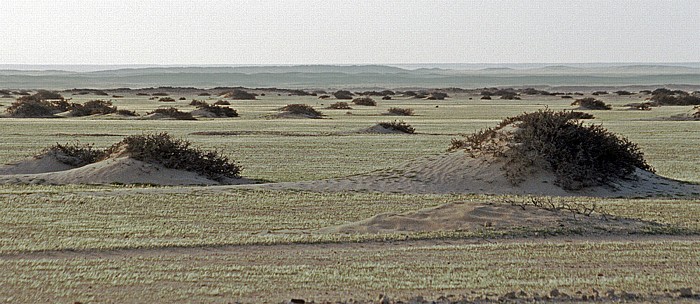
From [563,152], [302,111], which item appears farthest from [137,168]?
[302,111]

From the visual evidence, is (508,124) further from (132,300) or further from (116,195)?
(132,300)

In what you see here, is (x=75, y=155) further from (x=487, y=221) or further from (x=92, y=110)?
(x=92, y=110)

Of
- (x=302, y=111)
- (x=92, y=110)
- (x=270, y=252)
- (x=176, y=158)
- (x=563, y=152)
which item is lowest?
(x=92, y=110)

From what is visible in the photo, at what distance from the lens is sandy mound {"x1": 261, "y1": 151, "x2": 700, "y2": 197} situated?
21797mm

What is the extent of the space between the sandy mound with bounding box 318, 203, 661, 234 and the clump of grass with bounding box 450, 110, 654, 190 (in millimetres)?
6103

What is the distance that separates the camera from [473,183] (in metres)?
22.5

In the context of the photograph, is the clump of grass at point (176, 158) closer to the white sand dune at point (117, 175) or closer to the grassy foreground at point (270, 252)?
the white sand dune at point (117, 175)

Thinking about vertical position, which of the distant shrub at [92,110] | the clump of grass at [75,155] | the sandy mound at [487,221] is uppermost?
the sandy mound at [487,221]

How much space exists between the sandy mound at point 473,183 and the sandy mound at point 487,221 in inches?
220

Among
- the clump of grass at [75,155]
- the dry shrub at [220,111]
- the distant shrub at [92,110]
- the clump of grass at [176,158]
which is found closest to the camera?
the clump of grass at [176,158]

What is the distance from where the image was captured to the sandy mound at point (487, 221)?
15.0 meters

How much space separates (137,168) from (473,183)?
8593mm

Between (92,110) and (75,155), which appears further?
(92,110)

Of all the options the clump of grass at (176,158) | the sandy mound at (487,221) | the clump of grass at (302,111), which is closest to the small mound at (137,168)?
the clump of grass at (176,158)
